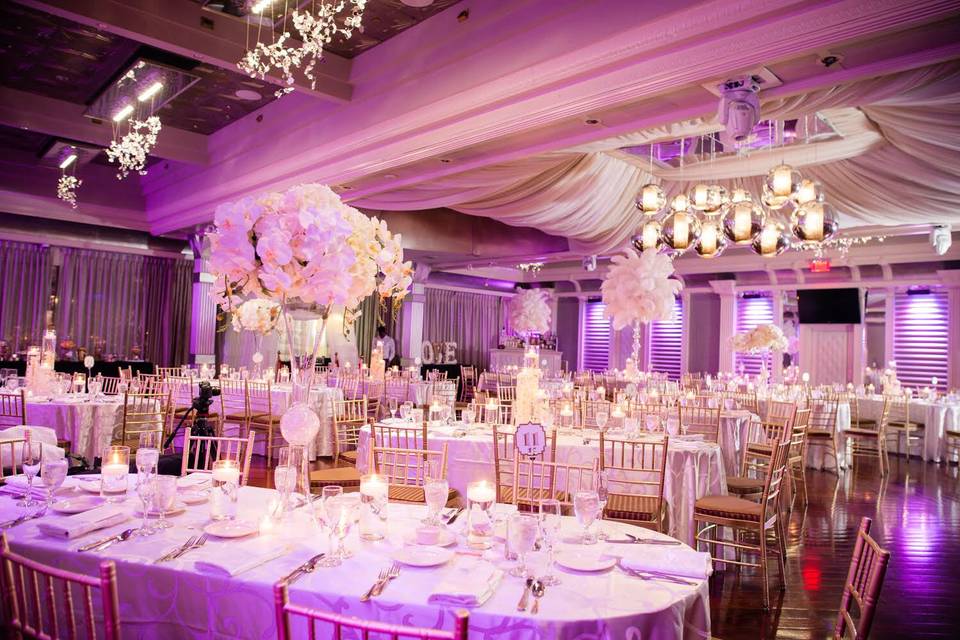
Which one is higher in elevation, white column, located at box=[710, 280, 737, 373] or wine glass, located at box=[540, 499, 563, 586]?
white column, located at box=[710, 280, 737, 373]

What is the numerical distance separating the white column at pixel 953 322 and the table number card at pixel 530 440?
473 inches

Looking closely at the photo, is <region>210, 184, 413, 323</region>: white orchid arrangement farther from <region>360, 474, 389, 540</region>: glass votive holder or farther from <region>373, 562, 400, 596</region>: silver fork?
<region>373, 562, 400, 596</region>: silver fork

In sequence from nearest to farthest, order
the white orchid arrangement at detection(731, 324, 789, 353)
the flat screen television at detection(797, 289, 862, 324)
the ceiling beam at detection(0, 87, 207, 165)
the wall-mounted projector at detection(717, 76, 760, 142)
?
the wall-mounted projector at detection(717, 76, 760, 142), the ceiling beam at detection(0, 87, 207, 165), the white orchid arrangement at detection(731, 324, 789, 353), the flat screen television at detection(797, 289, 862, 324)

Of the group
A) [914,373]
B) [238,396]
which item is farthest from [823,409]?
[238,396]

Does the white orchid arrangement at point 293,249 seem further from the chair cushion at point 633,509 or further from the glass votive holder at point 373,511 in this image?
the chair cushion at point 633,509

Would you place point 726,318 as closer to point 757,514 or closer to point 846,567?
point 846,567

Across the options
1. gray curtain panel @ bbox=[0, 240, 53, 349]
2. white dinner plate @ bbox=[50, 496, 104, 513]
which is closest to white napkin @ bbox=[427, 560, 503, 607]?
white dinner plate @ bbox=[50, 496, 104, 513]

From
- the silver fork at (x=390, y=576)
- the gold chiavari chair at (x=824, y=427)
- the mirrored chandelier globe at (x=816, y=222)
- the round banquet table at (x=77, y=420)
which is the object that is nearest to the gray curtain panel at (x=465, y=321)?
the gold chiavari chair at (x=824, y=427)

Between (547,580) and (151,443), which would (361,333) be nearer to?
(151,443)

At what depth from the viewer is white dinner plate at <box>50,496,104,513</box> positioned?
7.68 feet

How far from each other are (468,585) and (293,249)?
121 centimetres

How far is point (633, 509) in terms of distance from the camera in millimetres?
3955

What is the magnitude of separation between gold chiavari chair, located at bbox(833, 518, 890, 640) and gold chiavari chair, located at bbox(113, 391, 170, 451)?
5.64 meters

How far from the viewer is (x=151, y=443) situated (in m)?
2.59
